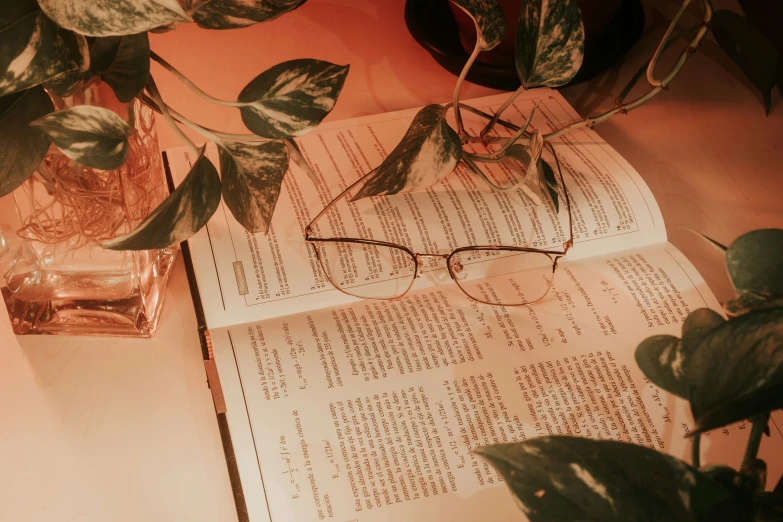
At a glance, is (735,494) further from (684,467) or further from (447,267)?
(447,267)

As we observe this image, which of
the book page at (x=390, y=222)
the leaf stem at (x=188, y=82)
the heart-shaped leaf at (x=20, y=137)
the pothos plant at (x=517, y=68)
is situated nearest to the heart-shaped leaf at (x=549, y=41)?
the pothos plant at (x=517, y=68)

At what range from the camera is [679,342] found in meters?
0.34

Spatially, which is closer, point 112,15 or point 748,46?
point 112,15

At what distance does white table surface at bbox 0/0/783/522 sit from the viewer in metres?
0.50

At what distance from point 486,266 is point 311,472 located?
0.78 feet

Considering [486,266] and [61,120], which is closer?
[61,120]

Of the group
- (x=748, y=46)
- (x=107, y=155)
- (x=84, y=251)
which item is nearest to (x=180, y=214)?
(x=107, y=155)

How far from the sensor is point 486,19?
528 millimetres

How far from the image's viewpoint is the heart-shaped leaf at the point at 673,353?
32cm

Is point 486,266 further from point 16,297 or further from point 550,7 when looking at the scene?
point 16,297

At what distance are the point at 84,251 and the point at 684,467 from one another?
48 centimetres

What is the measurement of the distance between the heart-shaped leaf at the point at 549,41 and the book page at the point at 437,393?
7.1 inches

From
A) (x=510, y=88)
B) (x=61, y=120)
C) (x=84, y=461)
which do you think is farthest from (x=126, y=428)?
(x=510, y=88)

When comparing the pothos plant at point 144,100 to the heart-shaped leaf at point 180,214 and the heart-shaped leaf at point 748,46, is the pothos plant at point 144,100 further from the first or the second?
the heart-shaped leaf at point 748,46
